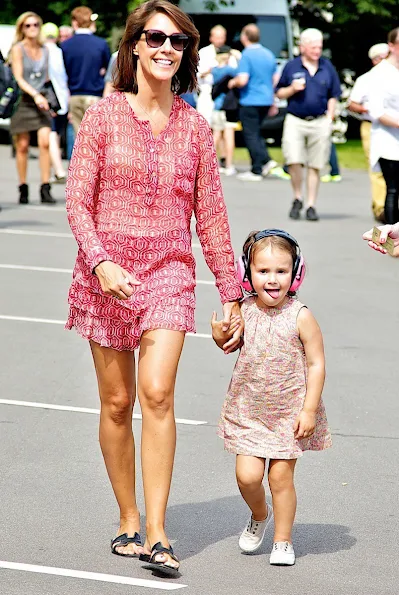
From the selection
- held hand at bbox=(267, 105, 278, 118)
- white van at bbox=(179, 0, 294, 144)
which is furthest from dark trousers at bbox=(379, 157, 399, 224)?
white van at bbox=(179, 0, 294, 144)

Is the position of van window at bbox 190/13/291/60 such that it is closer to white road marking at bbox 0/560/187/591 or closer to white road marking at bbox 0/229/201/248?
white road marking at bbox 0/229/201/248

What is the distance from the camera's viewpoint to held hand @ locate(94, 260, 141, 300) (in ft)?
14.3

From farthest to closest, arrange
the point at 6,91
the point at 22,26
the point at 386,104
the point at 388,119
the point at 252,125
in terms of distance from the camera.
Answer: the point at 252,125, the point at 22,26, the point at 6,91, the point at 386,104, the point at 388,119

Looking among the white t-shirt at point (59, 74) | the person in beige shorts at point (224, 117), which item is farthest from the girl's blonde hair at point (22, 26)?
the person in beige shorts at point (224, 117)

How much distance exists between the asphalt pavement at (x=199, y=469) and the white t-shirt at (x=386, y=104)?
198 centimetres

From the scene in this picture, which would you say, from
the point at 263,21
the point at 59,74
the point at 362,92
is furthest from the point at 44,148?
the point at 263,21

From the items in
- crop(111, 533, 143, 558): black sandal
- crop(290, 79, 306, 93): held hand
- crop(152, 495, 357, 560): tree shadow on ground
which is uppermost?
crop(111, 533, 143, 558): black sandal

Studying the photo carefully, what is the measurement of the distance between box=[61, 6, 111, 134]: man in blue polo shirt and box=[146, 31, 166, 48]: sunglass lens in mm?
13497

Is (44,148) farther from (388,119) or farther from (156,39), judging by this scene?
(156,39)

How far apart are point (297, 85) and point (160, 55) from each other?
34.2 feet

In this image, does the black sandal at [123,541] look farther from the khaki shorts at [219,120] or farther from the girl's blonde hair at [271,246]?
the khaki shorts at [219,120]

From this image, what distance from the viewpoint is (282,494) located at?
4715 millimetres

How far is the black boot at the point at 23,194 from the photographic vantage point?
52.9ft

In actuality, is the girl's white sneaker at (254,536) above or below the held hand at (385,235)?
below
